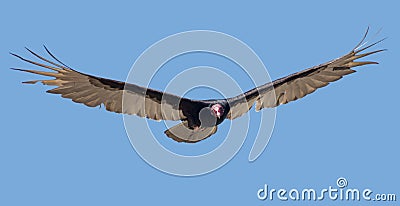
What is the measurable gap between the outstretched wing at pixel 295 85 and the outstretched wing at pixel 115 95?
3.19 feet

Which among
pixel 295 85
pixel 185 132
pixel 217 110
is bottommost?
pixel 185 132

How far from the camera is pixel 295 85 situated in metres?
15.2

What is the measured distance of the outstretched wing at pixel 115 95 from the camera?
46.5 feet

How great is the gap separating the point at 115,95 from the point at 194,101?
128 centimetres

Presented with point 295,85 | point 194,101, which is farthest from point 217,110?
point 295,85

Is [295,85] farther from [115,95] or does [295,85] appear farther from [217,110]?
[115,95]

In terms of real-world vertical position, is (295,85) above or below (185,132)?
above

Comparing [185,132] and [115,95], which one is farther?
[185,132]

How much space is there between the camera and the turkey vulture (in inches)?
570

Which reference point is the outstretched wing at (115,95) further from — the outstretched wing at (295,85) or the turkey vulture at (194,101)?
the outstretched wing at (295,85)

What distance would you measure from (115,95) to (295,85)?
301cm

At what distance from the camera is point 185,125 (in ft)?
49.6

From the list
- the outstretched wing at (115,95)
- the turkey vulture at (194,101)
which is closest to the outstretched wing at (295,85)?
the turkey vulture at (194,101)

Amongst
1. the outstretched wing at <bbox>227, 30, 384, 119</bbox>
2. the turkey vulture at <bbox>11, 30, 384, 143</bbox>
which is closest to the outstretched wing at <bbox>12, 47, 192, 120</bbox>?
the turkey vulture at <bbox>11, 30, 384, 143</bbox>
